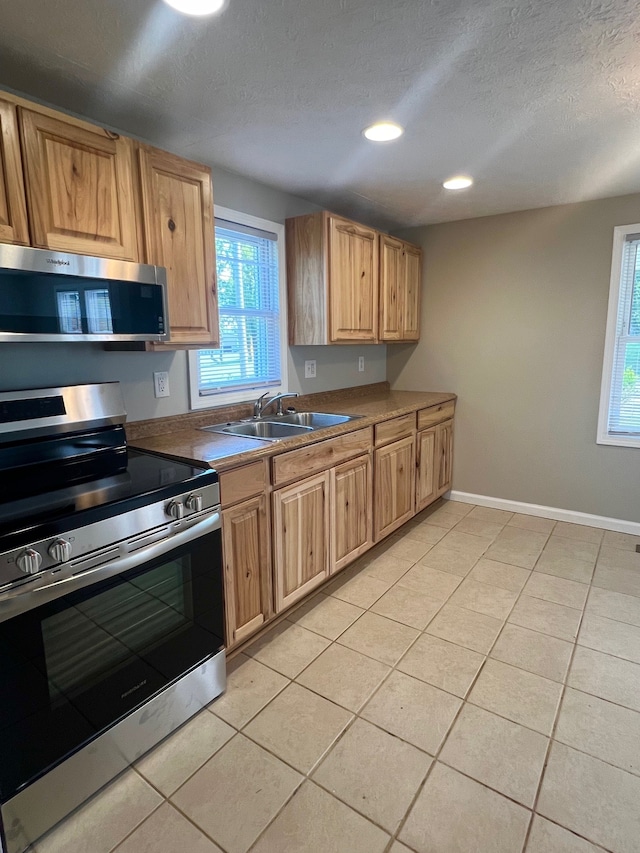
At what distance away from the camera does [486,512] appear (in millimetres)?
3811

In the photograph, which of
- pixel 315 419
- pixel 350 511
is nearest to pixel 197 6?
pixel 315 419

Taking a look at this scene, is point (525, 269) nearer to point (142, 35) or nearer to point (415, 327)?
point (415, 327)

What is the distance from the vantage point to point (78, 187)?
1.65 m

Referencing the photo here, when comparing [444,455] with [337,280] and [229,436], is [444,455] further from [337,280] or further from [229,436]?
[229,436]

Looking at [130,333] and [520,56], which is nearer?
[520,56]

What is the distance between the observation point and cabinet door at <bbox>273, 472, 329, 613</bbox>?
2201 mm

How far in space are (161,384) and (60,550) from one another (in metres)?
1.21

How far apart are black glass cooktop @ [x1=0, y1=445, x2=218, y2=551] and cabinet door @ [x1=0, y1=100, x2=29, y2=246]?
73 cm

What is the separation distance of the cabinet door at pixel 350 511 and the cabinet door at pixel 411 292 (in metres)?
1.49

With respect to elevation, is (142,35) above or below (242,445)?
above

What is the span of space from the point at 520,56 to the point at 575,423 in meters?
2.55

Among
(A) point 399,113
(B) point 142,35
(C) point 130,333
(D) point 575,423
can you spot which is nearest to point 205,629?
(C) point 130,333

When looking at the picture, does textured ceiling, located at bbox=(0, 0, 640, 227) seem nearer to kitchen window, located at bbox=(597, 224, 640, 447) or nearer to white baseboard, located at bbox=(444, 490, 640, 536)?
kitchen window, located at bbox=(597, 224, 640, 447)

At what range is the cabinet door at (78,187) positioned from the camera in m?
1.54
